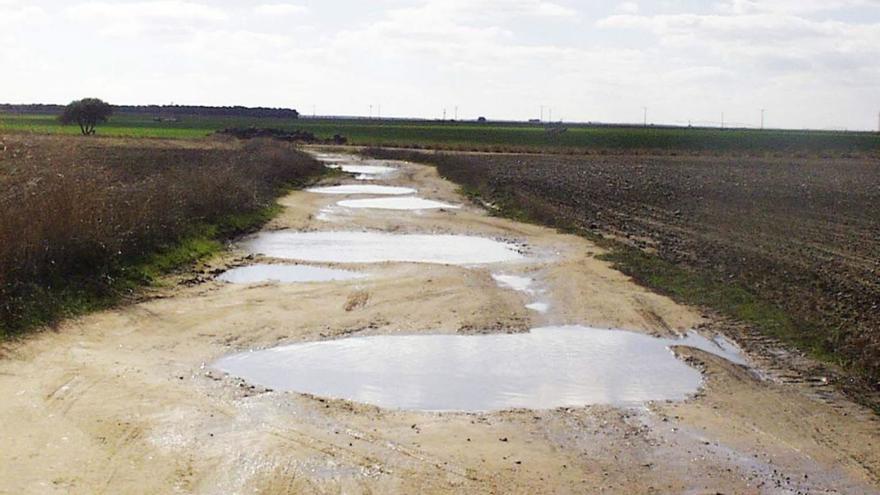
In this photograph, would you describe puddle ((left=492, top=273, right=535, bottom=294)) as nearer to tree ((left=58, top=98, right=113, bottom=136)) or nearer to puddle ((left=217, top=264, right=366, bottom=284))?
puddle ((left=217, top=264, right=366, bottom=284))

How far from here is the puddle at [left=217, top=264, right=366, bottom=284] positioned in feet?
61.7

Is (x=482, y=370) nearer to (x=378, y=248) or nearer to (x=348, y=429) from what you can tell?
(x=348, y=429)

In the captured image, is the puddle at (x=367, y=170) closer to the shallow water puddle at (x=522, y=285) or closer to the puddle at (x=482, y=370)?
the shallow water puddle at (x=522, y=285)

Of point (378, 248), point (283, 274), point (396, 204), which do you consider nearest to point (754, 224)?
point (378, 248)

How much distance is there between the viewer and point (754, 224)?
27.4m

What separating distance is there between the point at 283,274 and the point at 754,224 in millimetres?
14515

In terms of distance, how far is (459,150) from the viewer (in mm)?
84562

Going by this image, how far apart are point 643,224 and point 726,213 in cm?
412

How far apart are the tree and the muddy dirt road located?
283ft

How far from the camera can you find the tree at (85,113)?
94625 mm

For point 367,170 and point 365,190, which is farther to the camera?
point 367,170

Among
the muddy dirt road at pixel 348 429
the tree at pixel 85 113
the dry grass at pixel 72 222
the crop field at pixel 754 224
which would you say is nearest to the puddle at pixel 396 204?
the crop field at pixel 754 224

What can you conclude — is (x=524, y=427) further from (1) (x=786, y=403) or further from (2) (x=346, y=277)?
(2) (x=346, y=277)

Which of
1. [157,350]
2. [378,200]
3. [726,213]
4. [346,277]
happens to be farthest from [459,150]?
[157,350]
